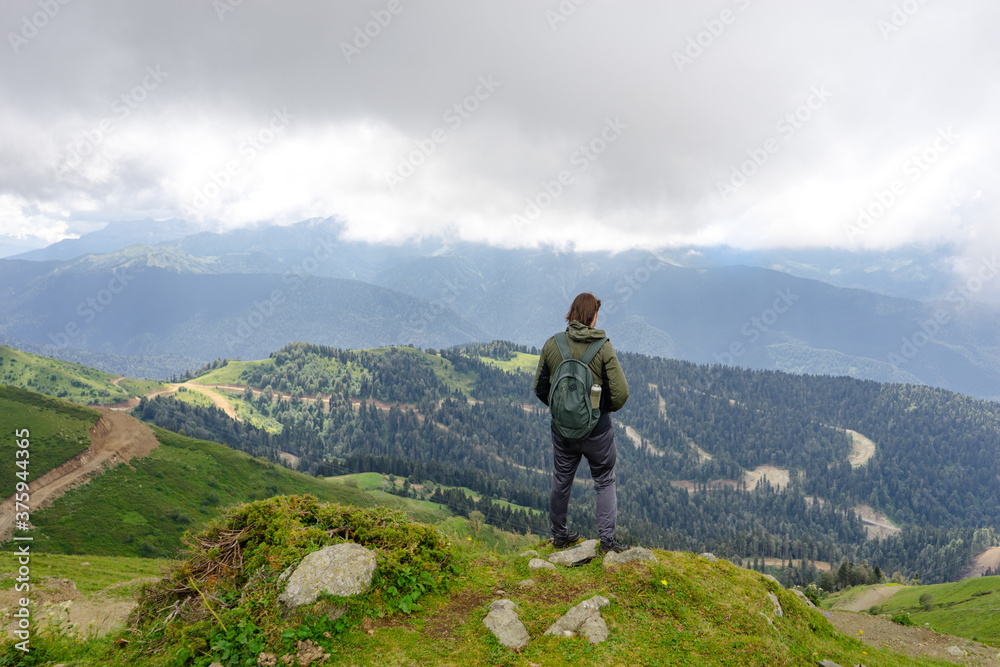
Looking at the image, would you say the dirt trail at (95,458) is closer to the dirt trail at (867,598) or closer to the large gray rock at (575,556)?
the large gray rock at (575,556)

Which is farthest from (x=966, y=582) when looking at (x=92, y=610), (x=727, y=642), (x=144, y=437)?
(x=144, y=437)

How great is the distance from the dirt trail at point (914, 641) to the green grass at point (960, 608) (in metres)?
4.32

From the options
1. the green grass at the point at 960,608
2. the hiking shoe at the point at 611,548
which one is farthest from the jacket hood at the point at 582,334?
the green grass at the point at 960,608

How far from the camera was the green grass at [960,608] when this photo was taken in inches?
851

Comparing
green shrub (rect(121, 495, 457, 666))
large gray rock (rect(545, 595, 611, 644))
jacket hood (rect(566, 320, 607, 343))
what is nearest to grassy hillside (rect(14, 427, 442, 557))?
green shrub (rect(121, 495, 457, 666))

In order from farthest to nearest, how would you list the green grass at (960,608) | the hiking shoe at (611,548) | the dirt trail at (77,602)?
the green grass at (960,608)
the dirt trail at (77,602)
the hiking shoe at (611,548)

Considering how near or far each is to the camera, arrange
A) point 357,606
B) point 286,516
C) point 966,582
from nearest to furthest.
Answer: point 357,606 → point 286,516 → point 966,582

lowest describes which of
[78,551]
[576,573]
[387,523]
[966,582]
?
[78,551]

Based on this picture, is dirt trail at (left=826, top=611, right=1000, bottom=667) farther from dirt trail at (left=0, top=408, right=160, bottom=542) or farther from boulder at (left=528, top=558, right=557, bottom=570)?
dirt trail at (left=0, top=408, right=160, bottom=542)

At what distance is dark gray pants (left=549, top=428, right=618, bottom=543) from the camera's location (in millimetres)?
9797

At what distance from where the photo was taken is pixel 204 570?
7.50 meters

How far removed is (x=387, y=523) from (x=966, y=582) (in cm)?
6550

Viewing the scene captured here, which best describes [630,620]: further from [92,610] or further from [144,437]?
[144,437]

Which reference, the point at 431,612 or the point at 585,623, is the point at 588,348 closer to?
the point at 585,623
